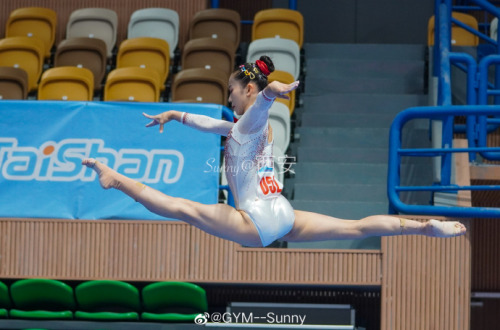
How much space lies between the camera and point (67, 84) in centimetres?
767

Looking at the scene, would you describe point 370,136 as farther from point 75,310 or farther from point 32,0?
point 32,0

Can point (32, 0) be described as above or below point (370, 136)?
above

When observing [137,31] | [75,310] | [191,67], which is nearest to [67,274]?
→ [75,310]

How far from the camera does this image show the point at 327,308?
18.2 ft

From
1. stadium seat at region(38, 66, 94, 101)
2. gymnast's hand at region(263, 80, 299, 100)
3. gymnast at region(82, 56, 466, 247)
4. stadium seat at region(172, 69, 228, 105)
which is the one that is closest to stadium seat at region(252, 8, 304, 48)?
stadium seat at region(172, 69, 228, 105)

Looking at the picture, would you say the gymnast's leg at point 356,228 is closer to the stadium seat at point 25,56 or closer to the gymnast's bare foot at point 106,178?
the gymnast's bare foot at point 106,178

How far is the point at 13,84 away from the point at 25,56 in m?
0.77

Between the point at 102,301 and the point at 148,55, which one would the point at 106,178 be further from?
the point at 148,55

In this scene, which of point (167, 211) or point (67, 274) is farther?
point (67, 274)

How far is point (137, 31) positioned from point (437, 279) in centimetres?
487

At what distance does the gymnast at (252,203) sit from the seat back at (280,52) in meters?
3.97

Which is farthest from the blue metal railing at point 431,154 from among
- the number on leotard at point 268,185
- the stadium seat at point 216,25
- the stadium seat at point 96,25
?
the stadium seat at point 96,25

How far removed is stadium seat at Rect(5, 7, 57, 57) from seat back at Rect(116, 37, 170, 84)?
3.44ft

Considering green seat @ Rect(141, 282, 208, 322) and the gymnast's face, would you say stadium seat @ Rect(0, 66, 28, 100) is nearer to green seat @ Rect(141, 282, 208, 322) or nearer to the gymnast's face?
green seat @ Rect(141, 282, 208, 322)
